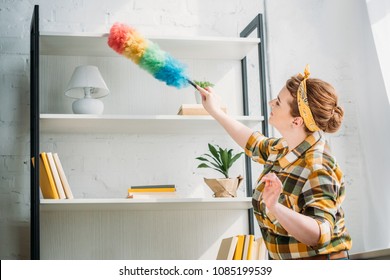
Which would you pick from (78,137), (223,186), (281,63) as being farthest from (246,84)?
(78,137)

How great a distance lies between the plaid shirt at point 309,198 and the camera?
77.2 inches

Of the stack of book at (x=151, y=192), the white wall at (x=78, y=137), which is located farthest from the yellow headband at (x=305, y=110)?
the white wall at (x=78, y=137)

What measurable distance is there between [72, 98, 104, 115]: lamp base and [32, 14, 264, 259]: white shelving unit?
5 centimetres

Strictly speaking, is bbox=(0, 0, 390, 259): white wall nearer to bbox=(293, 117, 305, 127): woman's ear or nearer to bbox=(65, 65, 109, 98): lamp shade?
bbox=(65, 65, 109, 98): lamp shade

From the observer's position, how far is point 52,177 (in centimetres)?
266

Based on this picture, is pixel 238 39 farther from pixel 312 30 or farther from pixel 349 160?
pixel 349 160

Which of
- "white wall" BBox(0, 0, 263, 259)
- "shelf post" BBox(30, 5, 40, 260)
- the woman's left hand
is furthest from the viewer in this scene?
"white wall" BBox(0, 0, 263, 259)

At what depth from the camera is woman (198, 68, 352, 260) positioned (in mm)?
1904

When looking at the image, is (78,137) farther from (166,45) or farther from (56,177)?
(166,45)

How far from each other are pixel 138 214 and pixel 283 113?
1119 millimetres

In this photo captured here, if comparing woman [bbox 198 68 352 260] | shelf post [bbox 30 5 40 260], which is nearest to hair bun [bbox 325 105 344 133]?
woman [bbox 198 68 352 260]

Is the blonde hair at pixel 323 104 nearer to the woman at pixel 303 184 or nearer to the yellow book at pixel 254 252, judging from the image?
the woman at pixel 303 184

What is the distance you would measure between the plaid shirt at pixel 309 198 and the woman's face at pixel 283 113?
0.10 meters

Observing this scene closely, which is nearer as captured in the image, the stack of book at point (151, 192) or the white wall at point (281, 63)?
the stack of book at point (151, 192)
